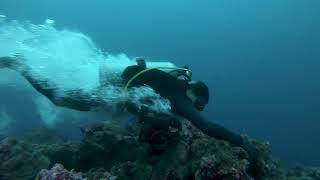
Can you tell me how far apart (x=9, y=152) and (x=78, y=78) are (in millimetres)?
1980

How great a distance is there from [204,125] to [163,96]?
1.03 metres

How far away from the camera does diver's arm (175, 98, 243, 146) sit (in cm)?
659

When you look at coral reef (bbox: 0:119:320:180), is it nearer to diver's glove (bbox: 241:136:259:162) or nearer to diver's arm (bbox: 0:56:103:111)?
diver's glove (bbox: 241:136:259:162)

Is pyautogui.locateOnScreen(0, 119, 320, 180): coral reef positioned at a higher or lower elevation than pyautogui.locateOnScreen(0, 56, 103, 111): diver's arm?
lower

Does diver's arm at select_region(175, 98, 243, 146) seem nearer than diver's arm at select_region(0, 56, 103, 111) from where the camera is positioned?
Yes

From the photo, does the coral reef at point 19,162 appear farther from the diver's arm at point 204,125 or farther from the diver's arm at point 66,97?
the diver's arm at point 204,125

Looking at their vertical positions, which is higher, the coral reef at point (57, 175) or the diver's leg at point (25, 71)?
the diver's leg at point (25, 71)

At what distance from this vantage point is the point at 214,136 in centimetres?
671

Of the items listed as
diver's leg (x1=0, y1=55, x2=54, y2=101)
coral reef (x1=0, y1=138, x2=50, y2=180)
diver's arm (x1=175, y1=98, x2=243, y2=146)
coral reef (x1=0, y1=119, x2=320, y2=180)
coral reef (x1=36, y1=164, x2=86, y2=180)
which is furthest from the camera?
diver's leg (x1=0, y1=55, x2=54, y2=101)

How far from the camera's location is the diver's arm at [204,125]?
259 inches

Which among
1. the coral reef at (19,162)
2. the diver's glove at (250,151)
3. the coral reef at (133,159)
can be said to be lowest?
the coral reef at (19,162)

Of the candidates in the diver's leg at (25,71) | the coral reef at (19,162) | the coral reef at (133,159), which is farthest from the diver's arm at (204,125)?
the coral reef at (19,162)

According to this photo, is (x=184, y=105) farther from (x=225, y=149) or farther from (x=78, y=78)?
(x=78, y=78)

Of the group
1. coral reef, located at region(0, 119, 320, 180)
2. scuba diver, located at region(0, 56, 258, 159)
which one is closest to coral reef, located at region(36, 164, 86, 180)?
coral reef, located at region(0, 119, 320, 180)
